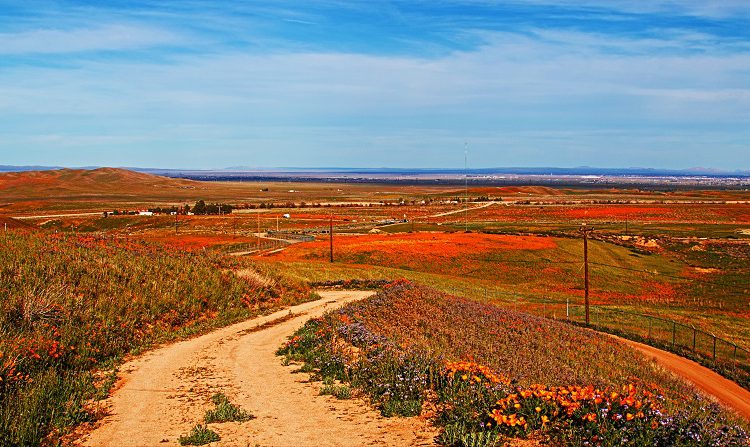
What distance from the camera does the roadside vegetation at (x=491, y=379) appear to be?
31.1ft

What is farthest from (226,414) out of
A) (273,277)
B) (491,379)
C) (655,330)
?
(655,330)

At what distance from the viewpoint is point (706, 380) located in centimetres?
2723

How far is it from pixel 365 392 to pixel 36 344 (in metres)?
7.57

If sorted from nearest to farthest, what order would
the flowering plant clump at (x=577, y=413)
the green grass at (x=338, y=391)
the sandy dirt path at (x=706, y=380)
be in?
the flowering plant clump at (x=577, y=413)
the green grass at (x=338, y=391)
the sandy dirt path at (x=706, y=380)

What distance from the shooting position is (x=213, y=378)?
556 inches

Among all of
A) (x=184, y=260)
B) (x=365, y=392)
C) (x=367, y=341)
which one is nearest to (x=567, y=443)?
(x=365, y=392)

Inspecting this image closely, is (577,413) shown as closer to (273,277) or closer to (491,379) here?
(491,379)

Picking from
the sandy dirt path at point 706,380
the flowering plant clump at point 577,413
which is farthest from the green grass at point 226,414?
the sandy dirt path at point 706,380

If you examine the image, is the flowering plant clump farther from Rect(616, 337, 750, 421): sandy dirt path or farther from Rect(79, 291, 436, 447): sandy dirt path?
Rect(616, 337, 750, 421): sandy dirt path

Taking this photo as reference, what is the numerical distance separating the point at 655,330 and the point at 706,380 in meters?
11.8

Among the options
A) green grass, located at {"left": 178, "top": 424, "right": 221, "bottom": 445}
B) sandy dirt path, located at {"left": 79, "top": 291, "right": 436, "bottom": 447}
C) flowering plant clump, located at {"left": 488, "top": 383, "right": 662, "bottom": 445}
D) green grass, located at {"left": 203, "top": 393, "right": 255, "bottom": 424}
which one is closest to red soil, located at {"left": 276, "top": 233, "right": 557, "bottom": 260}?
sandy dirt path, located at {"left": 79, "top": 291, "right": 436, "bottom": 447}

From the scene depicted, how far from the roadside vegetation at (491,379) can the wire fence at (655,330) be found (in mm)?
8304

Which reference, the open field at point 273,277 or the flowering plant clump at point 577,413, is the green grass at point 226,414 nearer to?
the open field at point 273,277

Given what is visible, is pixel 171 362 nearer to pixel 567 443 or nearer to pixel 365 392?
pixel 365 392
